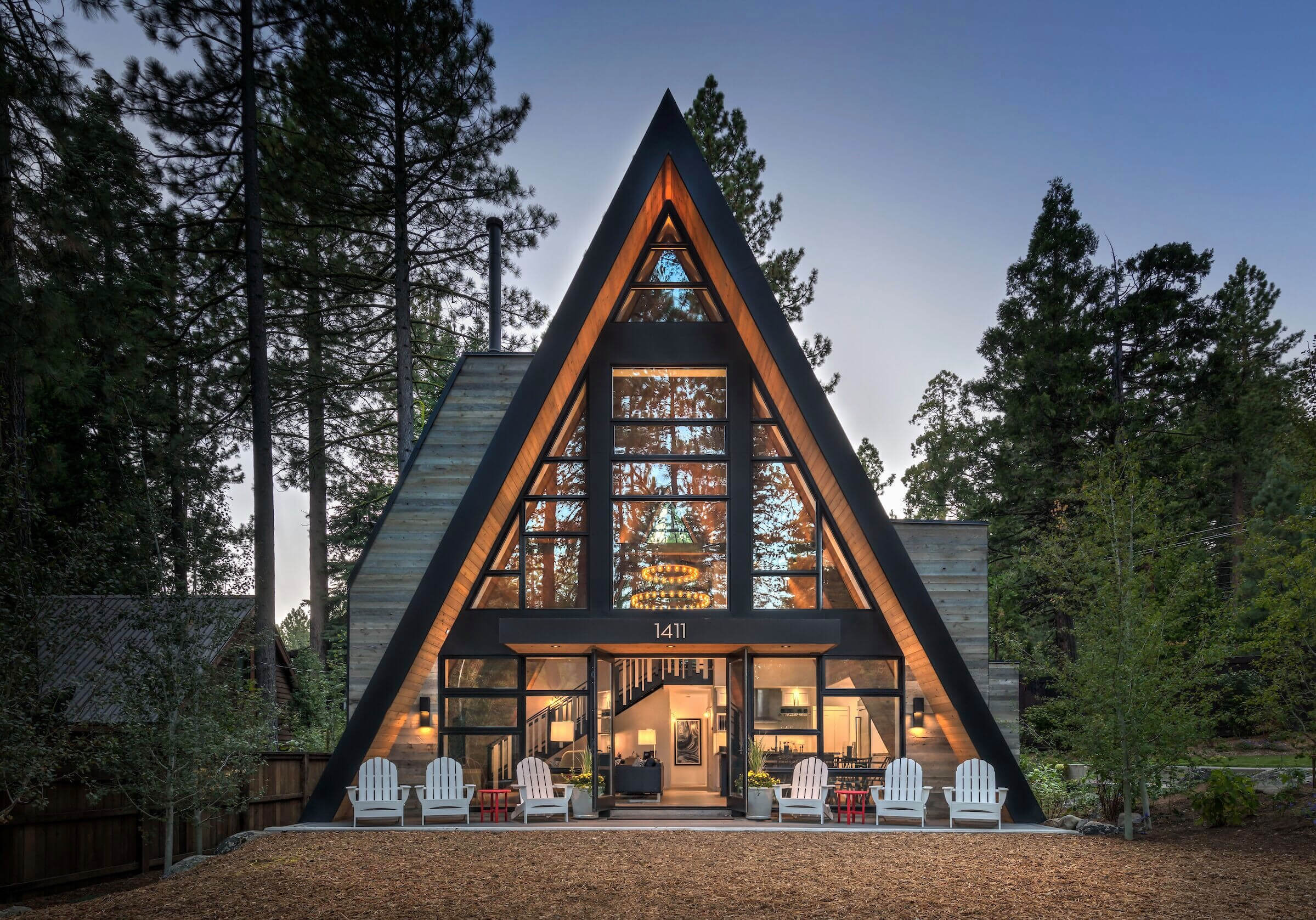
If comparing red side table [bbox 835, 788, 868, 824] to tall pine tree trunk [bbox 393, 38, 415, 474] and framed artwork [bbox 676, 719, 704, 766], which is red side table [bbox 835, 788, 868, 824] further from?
tall pine tree trunk [bbox 393, 38, 415, 474]

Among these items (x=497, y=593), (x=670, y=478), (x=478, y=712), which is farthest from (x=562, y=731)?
(x=670, y=478)

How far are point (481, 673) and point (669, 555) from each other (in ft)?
9.97

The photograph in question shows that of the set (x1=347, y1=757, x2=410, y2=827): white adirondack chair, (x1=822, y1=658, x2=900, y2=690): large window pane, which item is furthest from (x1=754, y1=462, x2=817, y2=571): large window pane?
(x1=347, y1=757, x2=410, y2=827): white adirondack chair

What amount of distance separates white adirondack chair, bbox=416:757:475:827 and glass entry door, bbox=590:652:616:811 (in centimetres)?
160

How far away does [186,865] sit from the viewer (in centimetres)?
821

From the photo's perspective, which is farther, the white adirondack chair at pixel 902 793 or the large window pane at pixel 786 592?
the large window pane at pixel 786 592

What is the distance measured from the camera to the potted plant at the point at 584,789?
35.1 feet

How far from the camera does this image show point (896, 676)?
11.5 metres

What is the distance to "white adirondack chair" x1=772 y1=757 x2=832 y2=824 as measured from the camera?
10.3 metres

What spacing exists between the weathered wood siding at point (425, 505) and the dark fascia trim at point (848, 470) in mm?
3345

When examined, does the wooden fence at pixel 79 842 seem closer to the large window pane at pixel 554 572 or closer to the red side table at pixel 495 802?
the red side table at pixel 495 802

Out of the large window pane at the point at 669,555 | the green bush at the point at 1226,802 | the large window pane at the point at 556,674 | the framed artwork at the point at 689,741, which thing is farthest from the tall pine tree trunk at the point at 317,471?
the green bush at the point at 1226,802

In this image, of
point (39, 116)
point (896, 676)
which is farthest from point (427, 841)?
point (39, 116)

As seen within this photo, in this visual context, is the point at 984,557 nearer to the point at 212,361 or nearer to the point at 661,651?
the point at 661,651
